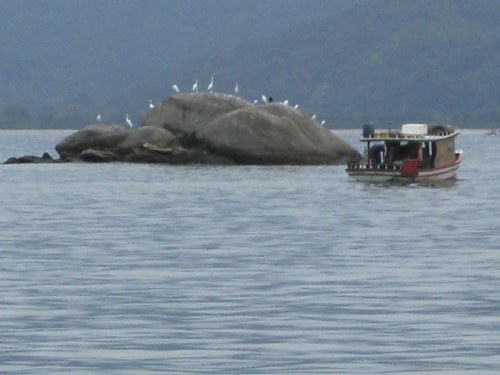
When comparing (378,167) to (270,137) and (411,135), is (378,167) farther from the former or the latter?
(270,137)

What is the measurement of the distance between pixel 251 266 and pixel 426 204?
25092 mm

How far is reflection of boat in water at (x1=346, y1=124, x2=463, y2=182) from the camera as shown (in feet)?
261

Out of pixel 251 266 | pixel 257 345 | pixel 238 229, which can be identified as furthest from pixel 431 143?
pixel 257 345

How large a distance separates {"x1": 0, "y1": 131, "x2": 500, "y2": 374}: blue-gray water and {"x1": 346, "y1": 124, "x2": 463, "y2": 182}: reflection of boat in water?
1459 cm

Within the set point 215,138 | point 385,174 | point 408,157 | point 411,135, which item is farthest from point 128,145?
point 385,174

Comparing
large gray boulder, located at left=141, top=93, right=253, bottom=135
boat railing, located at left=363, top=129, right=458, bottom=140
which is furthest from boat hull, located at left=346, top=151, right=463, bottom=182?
large gray boulder, located at left=141, top=93, right=253, bottom=135

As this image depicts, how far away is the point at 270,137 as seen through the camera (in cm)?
9462

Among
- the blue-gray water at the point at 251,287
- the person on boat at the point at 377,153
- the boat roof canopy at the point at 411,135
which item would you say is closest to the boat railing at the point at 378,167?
the boat roof canopy at the point at 411,135

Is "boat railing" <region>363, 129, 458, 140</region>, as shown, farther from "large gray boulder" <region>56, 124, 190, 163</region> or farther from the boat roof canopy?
"large gray boulder" <region>56, 124, 190, 163</region>

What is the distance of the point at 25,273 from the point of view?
120 ft

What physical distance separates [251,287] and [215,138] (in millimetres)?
63285

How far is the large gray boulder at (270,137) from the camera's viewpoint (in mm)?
94125

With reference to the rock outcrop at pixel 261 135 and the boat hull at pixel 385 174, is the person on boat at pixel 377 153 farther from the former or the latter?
the rock outcrop at pixel 261 135

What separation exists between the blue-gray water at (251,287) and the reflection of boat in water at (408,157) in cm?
1459
